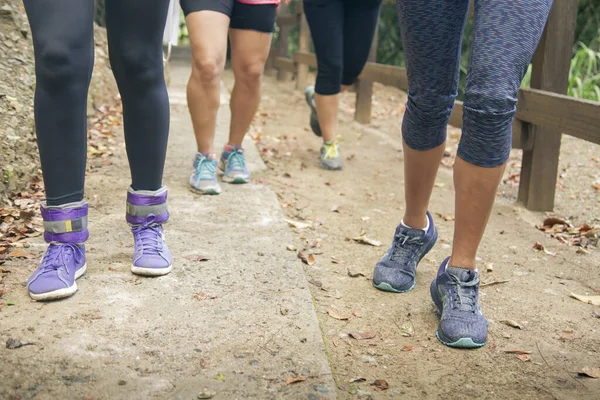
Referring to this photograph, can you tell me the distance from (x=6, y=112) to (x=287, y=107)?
4.68 m

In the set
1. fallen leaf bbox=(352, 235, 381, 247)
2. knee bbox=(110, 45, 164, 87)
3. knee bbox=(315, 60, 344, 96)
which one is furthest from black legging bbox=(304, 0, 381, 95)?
knee bbox=(110, 45, 164, 87)

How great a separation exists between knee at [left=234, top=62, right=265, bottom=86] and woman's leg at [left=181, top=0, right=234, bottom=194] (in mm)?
197

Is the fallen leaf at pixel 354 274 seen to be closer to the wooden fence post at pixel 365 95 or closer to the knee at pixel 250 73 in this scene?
the knee at pixel 250 73

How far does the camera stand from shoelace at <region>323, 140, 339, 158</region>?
4755 millimetres

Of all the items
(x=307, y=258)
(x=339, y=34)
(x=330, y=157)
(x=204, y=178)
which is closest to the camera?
(x=307, y=258)

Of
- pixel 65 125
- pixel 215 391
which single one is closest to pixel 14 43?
pixel 65 125

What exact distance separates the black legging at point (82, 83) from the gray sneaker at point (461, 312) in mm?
1063

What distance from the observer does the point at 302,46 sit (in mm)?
9195

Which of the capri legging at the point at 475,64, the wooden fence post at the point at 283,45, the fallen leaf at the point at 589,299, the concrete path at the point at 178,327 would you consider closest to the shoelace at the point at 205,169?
the concrete path at the point at 178,327

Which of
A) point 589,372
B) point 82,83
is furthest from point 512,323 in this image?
point 82,83

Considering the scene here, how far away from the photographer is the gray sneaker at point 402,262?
254 cm

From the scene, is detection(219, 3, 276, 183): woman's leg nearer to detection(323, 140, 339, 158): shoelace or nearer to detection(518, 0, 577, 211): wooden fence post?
detection(323, 140, 339, 158): shoelace

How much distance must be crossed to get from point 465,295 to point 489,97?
0.63 metres

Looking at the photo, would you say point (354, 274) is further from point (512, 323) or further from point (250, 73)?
point (250, 73)
